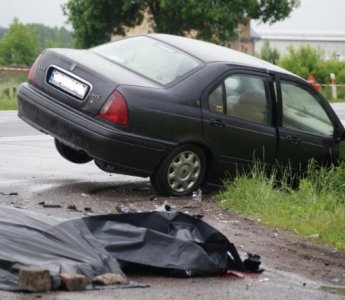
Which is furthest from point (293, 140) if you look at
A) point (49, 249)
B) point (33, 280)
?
point (33, 280)

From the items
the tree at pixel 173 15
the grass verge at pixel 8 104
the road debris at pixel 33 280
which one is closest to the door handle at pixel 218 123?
the road debris at pixel 33 280

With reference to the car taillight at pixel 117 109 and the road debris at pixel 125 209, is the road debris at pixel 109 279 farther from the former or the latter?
the car taillight at pixel 117 109

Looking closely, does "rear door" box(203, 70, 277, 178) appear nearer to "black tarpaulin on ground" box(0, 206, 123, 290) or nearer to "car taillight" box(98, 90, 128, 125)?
"car taillight" box(98, 90, 128, 125)

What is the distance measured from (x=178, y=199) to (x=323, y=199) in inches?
55.1

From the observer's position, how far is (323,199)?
9.05 m

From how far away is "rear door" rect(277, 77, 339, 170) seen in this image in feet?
31.9

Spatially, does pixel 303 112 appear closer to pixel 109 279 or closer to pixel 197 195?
pixel 197 195

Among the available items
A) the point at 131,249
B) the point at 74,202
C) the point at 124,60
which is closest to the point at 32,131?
the point at 124,60

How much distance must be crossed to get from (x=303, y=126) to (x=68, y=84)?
8.49 feet

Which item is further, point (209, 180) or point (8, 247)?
point (209, 180)

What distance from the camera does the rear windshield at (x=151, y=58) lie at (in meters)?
9.12

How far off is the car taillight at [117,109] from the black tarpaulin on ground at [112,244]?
2.61 metres

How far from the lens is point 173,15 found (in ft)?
142

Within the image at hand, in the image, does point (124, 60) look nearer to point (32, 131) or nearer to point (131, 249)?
point (131, 249)
